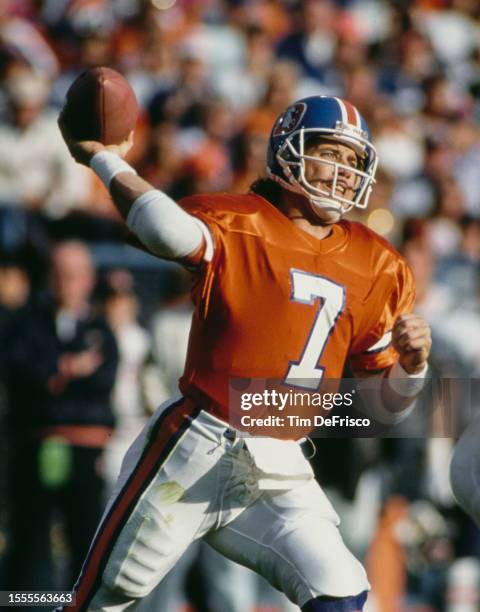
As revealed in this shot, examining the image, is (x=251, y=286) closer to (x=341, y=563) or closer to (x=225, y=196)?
(x=225, y=196)

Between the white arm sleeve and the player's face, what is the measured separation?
0.53 metres

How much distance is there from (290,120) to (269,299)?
631 millimetres

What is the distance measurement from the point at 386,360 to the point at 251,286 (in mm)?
596

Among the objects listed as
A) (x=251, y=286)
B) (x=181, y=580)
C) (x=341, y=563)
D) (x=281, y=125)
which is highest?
(x=281, y=125)

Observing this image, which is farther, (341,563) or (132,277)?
(132,277)

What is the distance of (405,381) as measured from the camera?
3938 millimetres

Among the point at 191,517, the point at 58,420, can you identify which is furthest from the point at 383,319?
the point at 58,420

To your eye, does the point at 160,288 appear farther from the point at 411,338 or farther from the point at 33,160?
the point at 411,338

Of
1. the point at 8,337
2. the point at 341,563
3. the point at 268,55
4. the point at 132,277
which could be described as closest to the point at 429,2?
the point at 268,55

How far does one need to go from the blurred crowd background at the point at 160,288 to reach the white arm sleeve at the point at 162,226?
1.88 meters

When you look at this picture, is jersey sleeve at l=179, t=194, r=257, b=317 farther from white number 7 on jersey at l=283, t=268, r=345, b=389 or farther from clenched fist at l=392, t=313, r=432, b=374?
clenched fist at l=392, t=313, r=432, b=374

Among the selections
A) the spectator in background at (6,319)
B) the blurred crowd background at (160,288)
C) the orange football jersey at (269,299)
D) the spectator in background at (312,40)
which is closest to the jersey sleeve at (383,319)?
the orange football jersey at (269,299)

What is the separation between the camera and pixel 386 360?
13.2 feet

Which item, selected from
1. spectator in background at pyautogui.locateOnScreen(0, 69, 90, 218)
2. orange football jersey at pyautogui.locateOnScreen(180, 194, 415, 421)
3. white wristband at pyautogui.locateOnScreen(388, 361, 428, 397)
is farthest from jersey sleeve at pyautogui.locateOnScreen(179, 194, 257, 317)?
spectator in background at pyautogui.locateOnScreen(0, 69, 90, 218)
